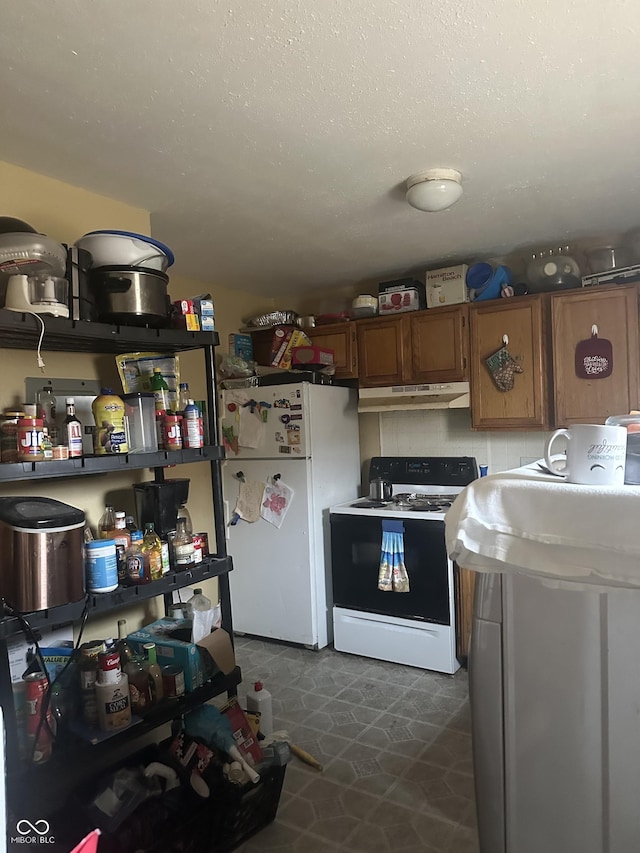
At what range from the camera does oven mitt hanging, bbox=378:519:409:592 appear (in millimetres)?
3121

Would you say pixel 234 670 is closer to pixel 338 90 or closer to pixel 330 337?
pixel 338 90

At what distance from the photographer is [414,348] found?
348 cm

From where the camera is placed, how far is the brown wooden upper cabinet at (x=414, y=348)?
3.34 meters

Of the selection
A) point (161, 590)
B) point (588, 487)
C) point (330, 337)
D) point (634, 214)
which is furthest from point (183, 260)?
point (588, 487)

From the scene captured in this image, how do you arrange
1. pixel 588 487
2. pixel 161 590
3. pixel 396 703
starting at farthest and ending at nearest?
1. pixel 396 703
2. pixel 161 590
3. pixel 588 487

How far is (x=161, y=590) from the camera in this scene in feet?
6.10

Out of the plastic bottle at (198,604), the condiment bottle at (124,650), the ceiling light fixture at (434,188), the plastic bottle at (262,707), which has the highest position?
the ceiling light fixture at (434,188)

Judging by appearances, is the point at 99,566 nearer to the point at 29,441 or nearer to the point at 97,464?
the point at 97,464

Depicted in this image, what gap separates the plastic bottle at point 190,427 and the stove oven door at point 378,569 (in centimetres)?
150

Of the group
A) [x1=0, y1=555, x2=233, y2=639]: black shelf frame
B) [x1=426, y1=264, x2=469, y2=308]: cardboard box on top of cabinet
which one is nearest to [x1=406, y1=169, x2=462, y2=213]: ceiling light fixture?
[x1=426, y1=264, x2=469, y2=308]: cardboard box on top of cabinet

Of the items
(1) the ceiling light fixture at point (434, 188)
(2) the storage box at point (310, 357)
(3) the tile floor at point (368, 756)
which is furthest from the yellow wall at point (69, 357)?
(2) the storage box at point (310, 357)

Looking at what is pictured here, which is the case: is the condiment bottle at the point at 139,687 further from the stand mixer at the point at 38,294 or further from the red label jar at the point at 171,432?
the stand mixer at the point at 38,294

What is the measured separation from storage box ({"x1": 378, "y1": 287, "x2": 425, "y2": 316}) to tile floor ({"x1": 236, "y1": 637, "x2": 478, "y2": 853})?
81.4 inches

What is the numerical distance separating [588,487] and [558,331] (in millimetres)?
2328
